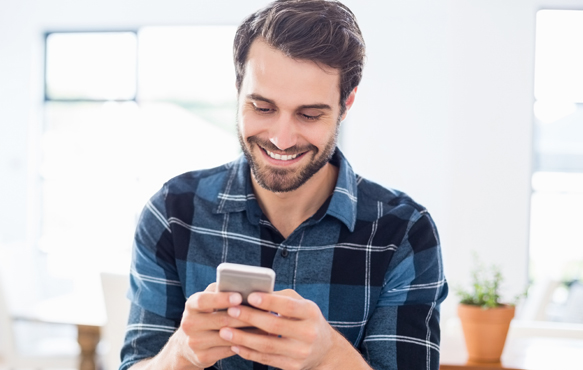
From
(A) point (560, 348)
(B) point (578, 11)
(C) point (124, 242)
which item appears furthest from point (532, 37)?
(C) point (124, 242)

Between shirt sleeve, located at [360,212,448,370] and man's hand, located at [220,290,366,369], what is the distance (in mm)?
300

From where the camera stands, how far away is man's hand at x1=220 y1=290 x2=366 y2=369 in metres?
0.90

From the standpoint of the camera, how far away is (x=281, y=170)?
4.17ft

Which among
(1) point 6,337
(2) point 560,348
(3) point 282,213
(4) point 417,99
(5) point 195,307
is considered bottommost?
(1) point 6,337

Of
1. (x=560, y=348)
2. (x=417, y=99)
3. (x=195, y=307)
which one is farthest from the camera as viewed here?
(x=417, y=99)

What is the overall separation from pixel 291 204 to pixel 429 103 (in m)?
3.85

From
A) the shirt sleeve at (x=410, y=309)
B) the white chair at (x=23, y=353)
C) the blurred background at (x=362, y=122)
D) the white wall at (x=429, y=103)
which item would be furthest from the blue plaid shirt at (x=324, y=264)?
the white wall at (x=429, y=103)

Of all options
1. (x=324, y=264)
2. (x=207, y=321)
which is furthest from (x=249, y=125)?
(x=207, y=321)

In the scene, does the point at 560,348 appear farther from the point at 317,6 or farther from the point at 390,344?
the point at 317,6

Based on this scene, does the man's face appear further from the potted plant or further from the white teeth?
the potted plant

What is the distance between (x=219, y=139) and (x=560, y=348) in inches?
152

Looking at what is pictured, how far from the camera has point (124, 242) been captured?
555 cm

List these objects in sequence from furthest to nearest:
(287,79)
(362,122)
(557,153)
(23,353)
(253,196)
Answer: (362,122)
(557,153)
(23,353)
(253,196)
(287,79)

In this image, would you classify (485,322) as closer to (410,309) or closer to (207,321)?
(410,309)
